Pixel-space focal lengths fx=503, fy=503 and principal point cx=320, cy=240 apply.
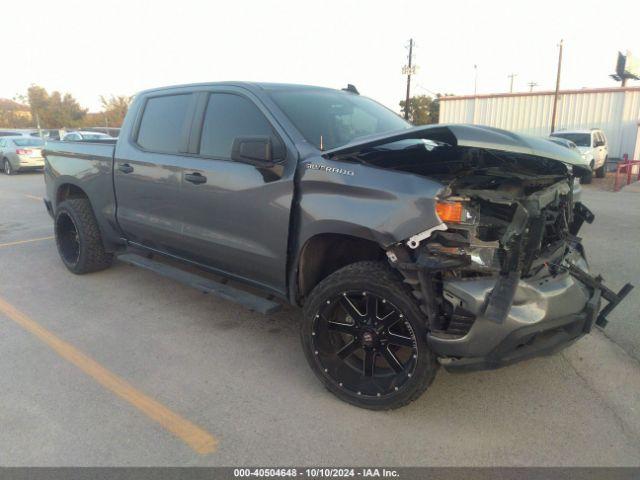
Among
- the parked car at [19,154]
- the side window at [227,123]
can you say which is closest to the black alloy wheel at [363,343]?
the side window at [227,123]

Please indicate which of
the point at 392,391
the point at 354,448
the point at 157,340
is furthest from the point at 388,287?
the point at 157,340

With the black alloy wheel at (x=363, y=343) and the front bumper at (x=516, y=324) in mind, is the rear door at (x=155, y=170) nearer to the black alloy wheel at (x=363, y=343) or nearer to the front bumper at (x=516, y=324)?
the black alloy wheel at (x=363, y=343)

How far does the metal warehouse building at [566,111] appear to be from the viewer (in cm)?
2489

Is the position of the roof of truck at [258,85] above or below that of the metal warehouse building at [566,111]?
below

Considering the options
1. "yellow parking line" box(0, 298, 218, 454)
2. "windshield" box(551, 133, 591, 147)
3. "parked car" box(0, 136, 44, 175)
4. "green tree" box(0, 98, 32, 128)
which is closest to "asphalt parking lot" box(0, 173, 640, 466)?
"yellow parking line" box(0, 298, 218, 454)

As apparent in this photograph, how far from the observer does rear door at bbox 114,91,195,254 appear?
4109mm

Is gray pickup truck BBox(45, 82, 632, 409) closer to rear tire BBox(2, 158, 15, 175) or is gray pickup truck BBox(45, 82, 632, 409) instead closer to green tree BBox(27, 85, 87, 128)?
rear tire BBox(2, 158, 15, 175)

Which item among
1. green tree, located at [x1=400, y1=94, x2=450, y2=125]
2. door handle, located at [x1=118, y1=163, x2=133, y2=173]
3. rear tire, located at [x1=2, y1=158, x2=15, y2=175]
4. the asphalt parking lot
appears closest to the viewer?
the asphalt parking lot

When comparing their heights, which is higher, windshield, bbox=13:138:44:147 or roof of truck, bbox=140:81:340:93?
roof of truck, bbox=140:81:340:93

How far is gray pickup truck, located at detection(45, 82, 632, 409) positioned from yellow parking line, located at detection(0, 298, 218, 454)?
32.0 inches

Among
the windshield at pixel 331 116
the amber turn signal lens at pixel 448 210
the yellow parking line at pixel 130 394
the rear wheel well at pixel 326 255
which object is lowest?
the yellow parking line at pixel 130 394

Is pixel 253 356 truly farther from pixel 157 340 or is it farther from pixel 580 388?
pixel 580 388

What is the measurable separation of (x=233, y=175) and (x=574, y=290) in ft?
7.46

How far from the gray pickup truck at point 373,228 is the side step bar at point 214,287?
1.0 inches
